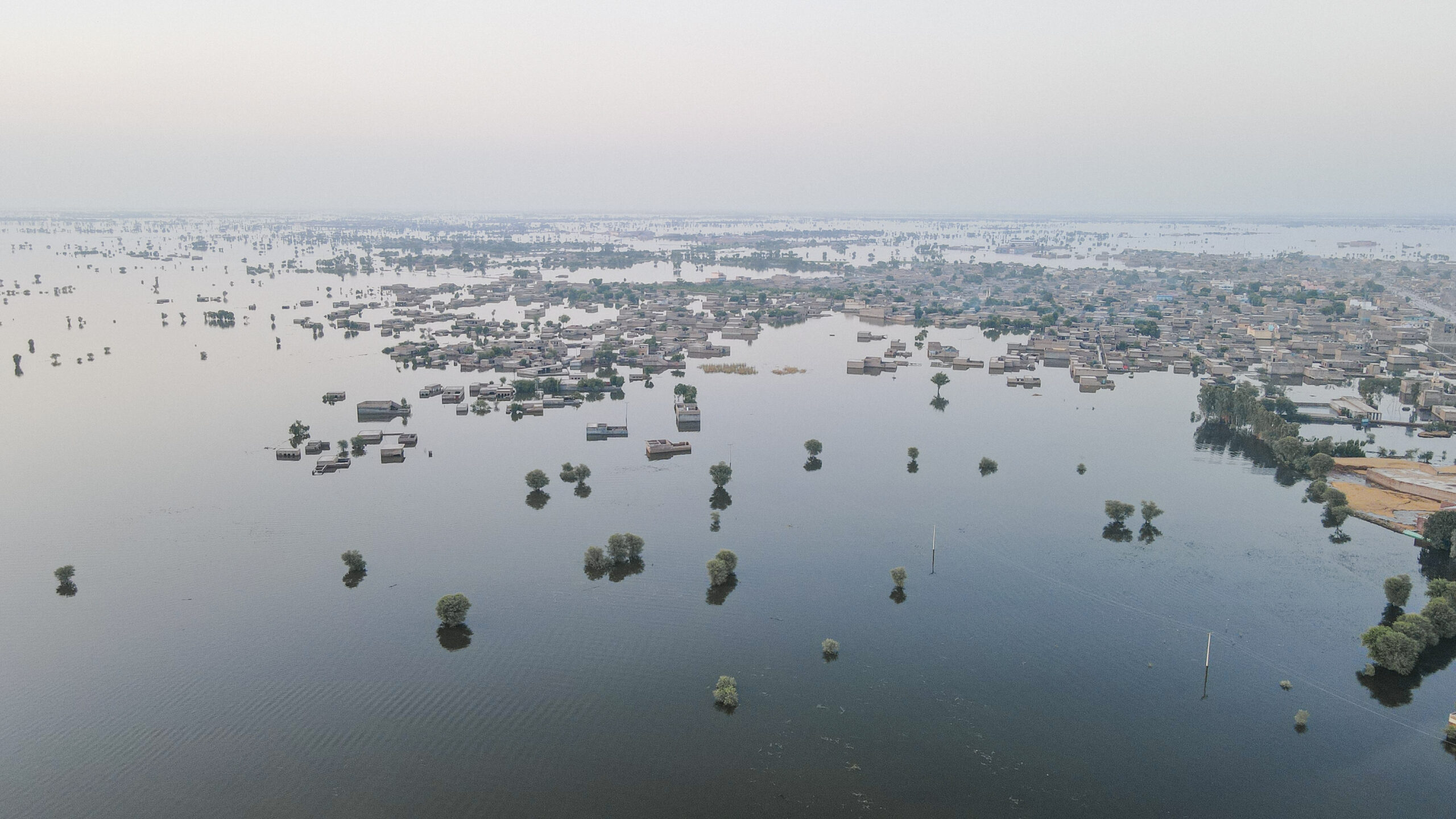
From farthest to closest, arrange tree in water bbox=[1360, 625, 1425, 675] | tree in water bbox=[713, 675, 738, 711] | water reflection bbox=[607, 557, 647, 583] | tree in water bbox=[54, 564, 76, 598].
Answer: water reflection bbox=[607, 557, 647, 583] → tree in water bbox=[54, 564, 76, 598] → tree in water bbox=[1360, 625, 1425, 675] → tree in water bbox=[713, 675, 738, 711]

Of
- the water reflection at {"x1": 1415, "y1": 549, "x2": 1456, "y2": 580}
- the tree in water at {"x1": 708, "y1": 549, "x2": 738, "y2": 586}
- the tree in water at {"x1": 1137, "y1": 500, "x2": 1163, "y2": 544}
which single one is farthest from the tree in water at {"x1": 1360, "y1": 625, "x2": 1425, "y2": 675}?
the tree in water at {"x1": 708, "y1": 549, "x2": 738, "y2": 586}

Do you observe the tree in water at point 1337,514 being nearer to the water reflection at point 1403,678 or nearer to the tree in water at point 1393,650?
the water reflection at point 1403,678

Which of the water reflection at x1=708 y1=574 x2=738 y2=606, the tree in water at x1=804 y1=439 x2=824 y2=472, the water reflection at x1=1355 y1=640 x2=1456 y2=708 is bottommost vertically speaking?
the water reflection at x1=1355 y1=640 x2=1456 y2=708

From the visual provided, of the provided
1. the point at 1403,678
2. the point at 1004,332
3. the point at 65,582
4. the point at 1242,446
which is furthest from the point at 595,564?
the point at 1004,332

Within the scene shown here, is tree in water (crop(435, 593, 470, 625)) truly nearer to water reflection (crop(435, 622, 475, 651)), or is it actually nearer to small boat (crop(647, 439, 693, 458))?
water reflection (crop(435, 622, 475, 651))

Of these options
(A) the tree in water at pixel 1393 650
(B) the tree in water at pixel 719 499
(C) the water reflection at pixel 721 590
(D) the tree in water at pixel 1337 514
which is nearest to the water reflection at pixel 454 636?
(C) the water reflection at pixel 721 590

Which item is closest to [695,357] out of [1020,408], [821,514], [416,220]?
[1020,408]

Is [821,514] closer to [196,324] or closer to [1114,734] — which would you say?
[1114,734]

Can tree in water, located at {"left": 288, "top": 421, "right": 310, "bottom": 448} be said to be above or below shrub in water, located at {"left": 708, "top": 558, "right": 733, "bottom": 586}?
above
